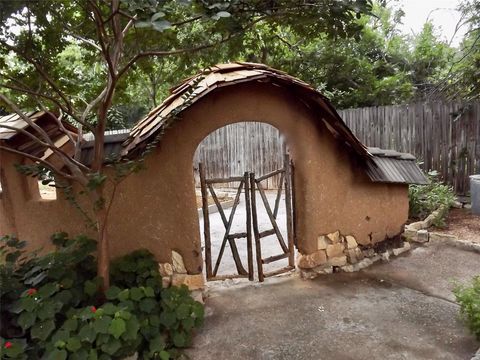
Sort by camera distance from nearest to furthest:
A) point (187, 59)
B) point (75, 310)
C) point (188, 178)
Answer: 1. point (75, 310)
2. point (188, 178)
3. point (187, 59)

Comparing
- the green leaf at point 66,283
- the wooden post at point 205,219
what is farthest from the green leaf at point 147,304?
the wooden post at point 205,219

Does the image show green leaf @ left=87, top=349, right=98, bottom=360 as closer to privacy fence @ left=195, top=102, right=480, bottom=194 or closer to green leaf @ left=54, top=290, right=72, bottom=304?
green leaf @ left=54, top=290, right=72, bottom=304

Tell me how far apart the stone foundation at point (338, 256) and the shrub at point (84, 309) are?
2273 mm

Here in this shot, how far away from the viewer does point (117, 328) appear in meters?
3.12

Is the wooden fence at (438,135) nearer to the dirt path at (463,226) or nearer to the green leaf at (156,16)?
the dirt path at (463,226)

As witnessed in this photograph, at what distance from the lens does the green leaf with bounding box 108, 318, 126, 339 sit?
3.10 metres

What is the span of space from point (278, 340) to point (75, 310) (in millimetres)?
2147

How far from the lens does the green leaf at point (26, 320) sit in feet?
10.3

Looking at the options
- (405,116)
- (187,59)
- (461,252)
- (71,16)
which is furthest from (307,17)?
(405,116)

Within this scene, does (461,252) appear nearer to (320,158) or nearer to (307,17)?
(320,158)

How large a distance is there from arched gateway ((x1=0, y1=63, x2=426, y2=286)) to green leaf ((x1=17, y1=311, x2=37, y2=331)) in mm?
1370

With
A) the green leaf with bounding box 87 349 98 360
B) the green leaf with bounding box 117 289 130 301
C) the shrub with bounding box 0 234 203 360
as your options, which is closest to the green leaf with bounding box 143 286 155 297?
the shrub with bounding box 0 234 203 360

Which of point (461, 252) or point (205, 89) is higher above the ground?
point (205, 89)

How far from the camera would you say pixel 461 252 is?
6.27m
